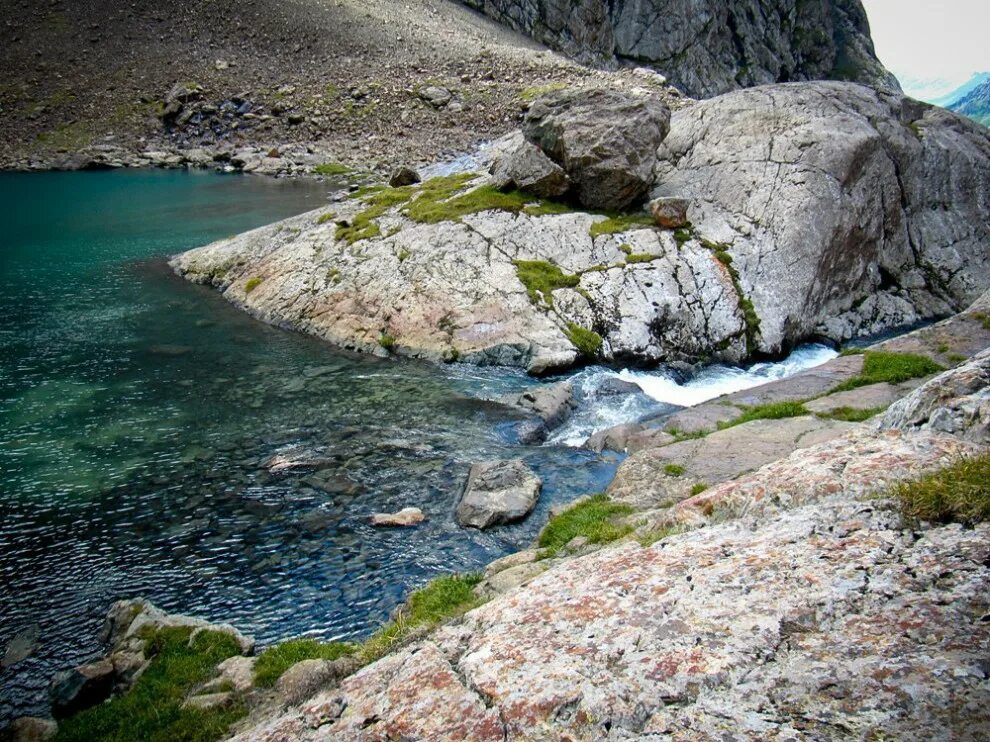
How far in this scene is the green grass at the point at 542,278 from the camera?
1248 inches

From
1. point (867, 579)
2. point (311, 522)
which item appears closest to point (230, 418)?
point (311, 522)

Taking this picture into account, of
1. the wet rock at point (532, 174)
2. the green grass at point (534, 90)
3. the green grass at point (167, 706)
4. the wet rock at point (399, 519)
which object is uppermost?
the green grass at point (534, 90)

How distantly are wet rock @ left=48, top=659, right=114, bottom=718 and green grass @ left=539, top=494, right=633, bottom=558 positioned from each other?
8.75m

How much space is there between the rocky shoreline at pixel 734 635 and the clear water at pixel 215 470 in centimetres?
327

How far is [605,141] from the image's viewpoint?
3531 cm

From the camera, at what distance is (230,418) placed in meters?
24.6

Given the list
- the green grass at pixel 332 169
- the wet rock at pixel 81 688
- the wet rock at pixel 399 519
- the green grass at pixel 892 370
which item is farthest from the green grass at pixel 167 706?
the green grass at pixel 332 169

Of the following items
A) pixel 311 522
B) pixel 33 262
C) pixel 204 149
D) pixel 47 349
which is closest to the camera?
pixel 311 522

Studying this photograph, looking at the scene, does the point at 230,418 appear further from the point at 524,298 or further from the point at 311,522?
the point at 524,298

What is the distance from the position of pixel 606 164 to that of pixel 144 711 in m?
31.0

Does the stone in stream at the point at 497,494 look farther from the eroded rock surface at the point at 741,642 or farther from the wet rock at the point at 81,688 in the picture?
the wet rock at the point at 81,688

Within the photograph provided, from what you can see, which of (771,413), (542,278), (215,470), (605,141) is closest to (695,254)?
(605,141)

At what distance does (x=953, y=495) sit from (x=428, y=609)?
29.7 feet

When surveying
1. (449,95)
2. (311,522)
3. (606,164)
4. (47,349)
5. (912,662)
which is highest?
(449,95)
